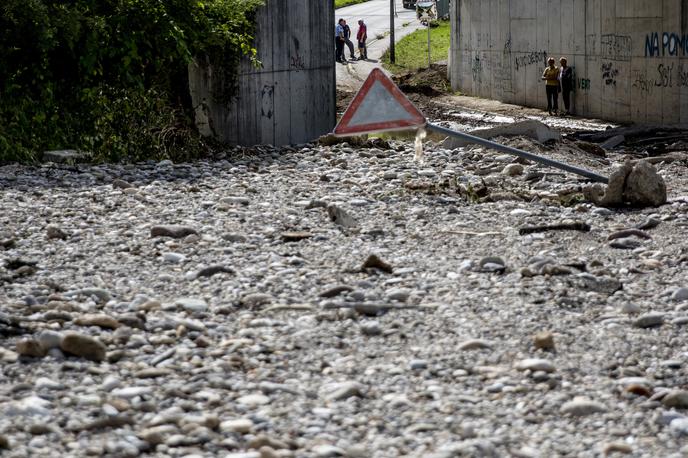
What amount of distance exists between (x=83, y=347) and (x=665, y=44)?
19.2 meters

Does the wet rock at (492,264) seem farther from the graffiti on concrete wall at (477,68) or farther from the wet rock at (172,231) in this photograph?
the graffiti on concrete wall at (477,68)

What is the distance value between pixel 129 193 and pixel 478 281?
595cm

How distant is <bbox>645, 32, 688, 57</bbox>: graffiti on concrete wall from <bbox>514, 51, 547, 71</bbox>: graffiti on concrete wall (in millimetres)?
5819

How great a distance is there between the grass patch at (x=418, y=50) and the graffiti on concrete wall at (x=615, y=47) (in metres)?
16.6

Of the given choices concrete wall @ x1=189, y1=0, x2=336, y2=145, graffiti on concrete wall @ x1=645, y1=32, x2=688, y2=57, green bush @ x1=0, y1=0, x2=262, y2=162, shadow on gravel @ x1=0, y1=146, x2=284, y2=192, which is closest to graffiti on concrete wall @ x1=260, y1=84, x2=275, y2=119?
concrete wall @ x1=189, y1=0, x2=336, y2=145

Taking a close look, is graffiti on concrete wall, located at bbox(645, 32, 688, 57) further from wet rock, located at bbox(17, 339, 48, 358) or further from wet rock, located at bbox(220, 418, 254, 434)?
wet rock, located at bbox(220, 418, 254, 434)

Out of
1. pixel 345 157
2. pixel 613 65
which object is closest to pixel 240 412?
pixel 345 157

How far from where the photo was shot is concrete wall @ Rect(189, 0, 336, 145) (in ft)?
60.1

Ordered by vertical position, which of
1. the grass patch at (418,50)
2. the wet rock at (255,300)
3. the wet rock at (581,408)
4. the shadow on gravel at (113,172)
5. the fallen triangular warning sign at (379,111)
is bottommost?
the wet rock at (581,408)

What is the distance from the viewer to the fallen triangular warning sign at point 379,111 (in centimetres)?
1124

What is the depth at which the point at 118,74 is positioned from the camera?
17.5 m

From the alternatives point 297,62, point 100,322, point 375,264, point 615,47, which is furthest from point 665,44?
point 100,322

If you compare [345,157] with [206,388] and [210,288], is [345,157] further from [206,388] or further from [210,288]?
[206,388]

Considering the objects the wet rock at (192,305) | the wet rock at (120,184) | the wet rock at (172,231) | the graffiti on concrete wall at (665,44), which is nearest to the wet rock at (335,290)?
the wet rock at (192,305)
